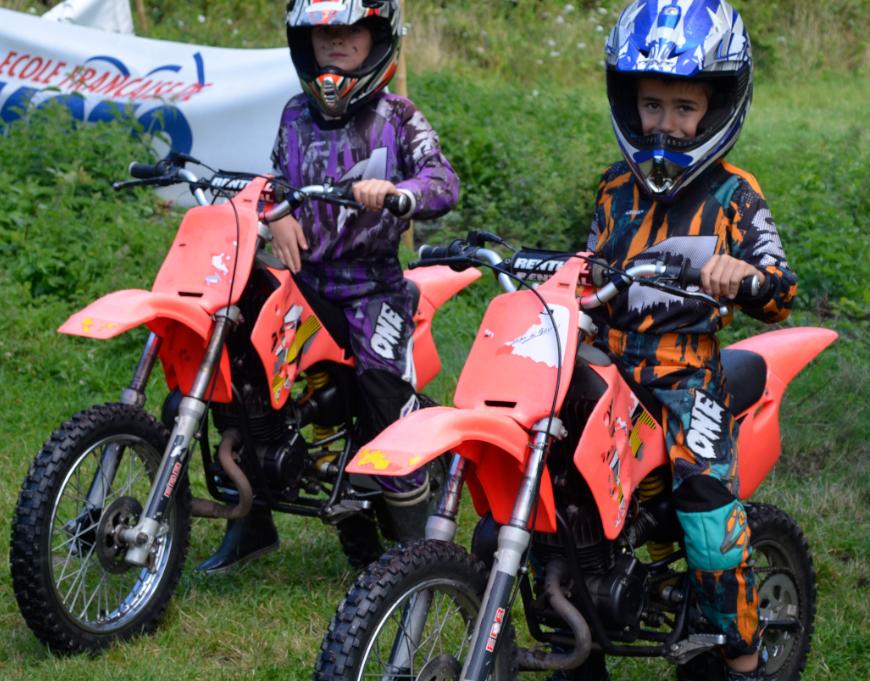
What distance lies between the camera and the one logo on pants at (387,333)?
4977 mm

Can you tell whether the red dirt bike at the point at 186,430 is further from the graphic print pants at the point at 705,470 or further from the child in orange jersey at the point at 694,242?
the graphic print pants at the point at 705,470

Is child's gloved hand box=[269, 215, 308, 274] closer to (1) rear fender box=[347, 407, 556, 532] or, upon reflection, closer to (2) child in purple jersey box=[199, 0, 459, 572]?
(2) child in purple jersey box=[199, 0, 459, 572]

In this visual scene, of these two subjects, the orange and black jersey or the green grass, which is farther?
the green grass

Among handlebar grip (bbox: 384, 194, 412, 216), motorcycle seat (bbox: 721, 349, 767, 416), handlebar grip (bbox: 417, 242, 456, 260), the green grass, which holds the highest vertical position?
Answer: handlebar grip (bbox: 417, 242, 456, 260)

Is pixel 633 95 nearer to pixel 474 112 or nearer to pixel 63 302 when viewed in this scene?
pixel 63 302

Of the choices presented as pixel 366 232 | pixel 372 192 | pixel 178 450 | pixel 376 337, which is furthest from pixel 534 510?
pixel 366 232

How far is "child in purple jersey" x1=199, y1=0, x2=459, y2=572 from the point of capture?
4914 mm

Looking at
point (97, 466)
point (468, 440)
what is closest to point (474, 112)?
point (97, 466)

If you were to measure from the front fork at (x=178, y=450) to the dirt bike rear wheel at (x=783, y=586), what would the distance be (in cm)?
173

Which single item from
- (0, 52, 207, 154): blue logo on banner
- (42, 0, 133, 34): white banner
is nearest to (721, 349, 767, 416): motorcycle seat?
(0, 52, 207, 154): blue logo on banner

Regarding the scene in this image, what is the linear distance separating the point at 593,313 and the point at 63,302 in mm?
4646

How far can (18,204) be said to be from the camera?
332 inches

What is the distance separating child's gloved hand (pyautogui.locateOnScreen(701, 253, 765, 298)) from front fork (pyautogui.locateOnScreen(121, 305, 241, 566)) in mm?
1745

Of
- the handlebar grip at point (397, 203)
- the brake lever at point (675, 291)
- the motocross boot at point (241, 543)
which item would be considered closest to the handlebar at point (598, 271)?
the brake lever at point (675, 291)
